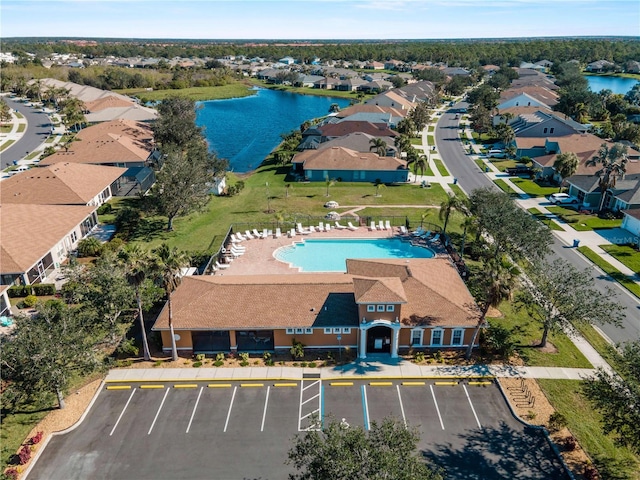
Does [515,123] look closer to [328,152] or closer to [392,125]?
[392,125]

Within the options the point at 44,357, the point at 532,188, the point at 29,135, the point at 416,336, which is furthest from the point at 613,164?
the point at 29,135

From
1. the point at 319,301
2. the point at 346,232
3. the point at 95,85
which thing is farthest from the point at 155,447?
the point at 95,85

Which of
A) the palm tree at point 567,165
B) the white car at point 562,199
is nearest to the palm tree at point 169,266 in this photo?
the white car at point 562,199

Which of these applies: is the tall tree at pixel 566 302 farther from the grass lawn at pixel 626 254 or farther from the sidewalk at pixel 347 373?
the grass lawn at pixel 626 254

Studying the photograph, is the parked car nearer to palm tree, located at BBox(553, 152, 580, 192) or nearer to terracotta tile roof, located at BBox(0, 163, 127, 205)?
palm tree, located at BBox(553, 152, 580, 192)

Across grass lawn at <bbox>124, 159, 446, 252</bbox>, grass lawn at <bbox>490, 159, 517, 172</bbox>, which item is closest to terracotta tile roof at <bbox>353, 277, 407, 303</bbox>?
grass lawn at <bbox>124, 159, 446, 252</bbox>

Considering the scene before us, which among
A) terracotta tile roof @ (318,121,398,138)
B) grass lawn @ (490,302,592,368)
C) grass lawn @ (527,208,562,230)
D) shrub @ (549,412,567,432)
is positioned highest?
terracotta tile roof @ (318,121,398,138)

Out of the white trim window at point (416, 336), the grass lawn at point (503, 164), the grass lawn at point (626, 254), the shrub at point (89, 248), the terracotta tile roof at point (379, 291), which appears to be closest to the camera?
the terracotta tile roof at point (379, 291)

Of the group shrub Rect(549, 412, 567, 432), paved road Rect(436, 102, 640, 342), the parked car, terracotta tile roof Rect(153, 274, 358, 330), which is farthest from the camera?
the parked car
